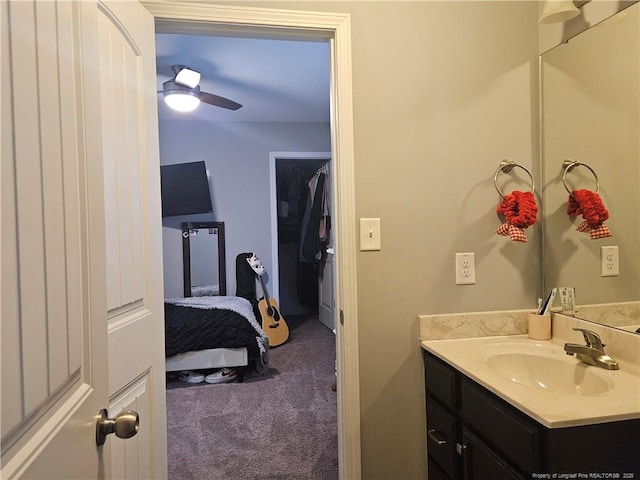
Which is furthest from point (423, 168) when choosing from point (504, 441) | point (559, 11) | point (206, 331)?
point (206, 331)

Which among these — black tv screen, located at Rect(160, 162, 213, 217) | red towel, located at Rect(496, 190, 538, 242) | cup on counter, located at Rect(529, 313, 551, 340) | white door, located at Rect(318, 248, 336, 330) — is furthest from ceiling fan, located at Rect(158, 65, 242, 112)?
cup on counter, located at Rect(529, 313, 551, 340)

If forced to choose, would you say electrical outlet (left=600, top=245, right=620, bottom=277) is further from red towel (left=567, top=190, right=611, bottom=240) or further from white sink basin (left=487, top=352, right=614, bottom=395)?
white sink basin (left=487, top=352, right=614, bottom=395)

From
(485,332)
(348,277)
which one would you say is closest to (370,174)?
(348,277)

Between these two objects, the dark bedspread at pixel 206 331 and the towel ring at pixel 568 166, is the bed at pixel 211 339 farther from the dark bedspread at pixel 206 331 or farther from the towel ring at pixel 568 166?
the towel ring at pixel 568 166

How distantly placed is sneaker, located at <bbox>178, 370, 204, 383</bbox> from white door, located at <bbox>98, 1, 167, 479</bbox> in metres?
1.85

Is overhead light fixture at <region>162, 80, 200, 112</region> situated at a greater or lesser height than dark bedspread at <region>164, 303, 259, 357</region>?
greater

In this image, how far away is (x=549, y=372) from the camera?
1.36m

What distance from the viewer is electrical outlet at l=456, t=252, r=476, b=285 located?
1.58 m

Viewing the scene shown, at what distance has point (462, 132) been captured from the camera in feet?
5.18

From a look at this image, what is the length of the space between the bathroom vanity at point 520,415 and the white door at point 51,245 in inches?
38.1

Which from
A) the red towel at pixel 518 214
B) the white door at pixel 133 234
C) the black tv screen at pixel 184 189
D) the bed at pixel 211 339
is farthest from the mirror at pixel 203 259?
the red towel at pixel 518 214

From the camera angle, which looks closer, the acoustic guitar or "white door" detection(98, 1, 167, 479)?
"white door" detection(98, 1, 167, 479)

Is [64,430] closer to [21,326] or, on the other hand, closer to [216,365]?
[21,326]

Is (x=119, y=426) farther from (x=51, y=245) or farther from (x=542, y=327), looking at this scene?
(x=542, y=327)
